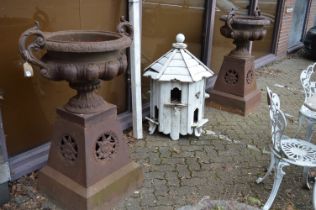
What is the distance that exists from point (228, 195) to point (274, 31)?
5983mm

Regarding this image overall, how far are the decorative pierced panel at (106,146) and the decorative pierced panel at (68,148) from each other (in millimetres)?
176

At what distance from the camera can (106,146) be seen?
2801 mm

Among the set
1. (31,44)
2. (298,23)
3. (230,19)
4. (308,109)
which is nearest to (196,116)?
(308,109)

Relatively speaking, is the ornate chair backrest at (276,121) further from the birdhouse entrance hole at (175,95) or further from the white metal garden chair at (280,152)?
the birdhouse entrance hole at (175,95)

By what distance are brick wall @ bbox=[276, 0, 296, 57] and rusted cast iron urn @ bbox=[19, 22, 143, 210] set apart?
6.15 m

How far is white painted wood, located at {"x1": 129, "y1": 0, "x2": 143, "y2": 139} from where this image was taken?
3564 millimetres

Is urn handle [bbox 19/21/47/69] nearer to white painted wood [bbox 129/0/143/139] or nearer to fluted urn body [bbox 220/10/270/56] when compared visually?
white painted wood [bbox 129/0/143/139]

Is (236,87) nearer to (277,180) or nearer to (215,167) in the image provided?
(215,167)

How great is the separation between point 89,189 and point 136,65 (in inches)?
60.6

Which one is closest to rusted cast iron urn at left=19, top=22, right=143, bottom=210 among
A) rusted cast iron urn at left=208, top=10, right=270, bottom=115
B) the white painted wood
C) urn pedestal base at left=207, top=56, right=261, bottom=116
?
the white painted wood

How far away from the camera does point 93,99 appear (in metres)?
2.74

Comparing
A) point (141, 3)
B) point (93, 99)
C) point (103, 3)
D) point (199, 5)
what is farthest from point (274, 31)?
point (93, 99)

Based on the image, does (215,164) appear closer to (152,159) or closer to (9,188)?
(152,159)

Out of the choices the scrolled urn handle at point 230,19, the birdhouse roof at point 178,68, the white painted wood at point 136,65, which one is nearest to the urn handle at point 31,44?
the white painted wood at point 136,65
